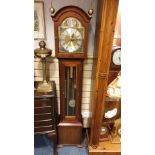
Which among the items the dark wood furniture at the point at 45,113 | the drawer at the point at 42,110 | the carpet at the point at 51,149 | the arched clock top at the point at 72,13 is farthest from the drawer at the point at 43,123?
the arched clock top at the point at 72,13

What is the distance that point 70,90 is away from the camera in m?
1.97

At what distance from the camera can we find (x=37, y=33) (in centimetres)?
195

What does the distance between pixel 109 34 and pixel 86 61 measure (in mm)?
617

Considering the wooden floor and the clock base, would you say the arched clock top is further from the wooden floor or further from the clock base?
the wooden floor

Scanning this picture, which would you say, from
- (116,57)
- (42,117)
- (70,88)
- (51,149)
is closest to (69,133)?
(51,149)

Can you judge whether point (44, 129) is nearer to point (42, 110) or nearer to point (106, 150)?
point (42, 110)

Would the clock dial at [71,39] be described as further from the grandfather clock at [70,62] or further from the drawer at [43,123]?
the drawer at [43,123]

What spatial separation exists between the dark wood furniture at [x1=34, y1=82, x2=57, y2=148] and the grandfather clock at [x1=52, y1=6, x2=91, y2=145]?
0.39ft

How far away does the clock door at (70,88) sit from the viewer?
72.4 inches

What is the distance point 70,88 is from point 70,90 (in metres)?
0.02

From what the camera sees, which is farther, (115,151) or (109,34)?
(115,151)
